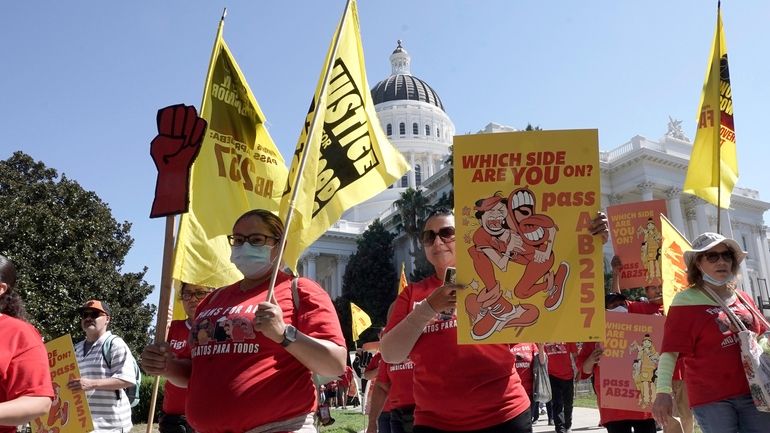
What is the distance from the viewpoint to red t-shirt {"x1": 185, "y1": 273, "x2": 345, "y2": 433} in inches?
116

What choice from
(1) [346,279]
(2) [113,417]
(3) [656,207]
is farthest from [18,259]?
(1) [346,279]

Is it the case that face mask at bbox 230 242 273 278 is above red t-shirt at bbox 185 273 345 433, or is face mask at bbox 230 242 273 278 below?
above

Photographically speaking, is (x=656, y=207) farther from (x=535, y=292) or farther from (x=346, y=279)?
(x=346, y=279)

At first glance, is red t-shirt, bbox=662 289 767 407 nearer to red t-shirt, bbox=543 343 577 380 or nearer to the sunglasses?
the sunglasses

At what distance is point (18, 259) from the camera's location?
23609mm

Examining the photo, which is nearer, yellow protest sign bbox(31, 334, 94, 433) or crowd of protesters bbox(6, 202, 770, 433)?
crowd of protesters bbox(6, 202, 770, 433)

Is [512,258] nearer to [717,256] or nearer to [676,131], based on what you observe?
[717,256]

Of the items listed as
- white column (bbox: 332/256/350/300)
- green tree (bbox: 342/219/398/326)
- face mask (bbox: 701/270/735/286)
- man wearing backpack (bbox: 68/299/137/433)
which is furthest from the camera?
white column (bbox: 332/256/350/300)

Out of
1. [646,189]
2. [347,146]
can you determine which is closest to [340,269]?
[646,189]

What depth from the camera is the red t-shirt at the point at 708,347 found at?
4.15m

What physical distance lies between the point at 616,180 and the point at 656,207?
49.8m

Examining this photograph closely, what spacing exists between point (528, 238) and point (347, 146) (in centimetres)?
142

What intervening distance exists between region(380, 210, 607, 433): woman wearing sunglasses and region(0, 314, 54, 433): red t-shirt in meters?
1.47

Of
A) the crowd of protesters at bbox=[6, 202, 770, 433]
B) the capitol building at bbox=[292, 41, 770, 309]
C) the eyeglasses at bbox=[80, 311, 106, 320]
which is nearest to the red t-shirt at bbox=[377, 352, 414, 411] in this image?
the crowd of protesters at bbox=[6, 202, 770, 433]
